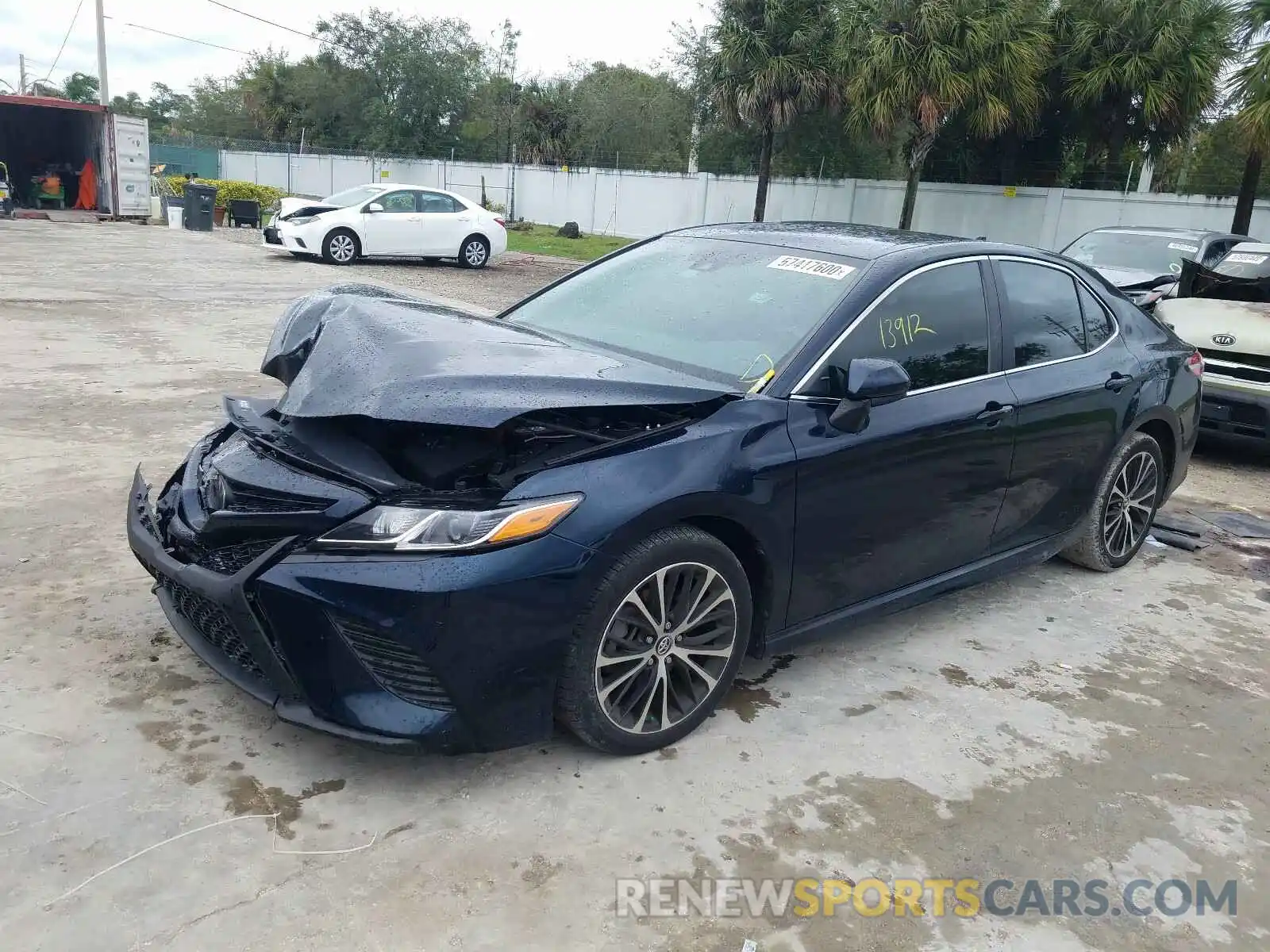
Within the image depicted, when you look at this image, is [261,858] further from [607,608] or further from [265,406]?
[265,406]

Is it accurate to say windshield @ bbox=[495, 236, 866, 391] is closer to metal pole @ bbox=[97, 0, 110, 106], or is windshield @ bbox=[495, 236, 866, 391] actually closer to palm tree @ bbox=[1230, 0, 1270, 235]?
palm tree @ bbox=[1230, 0, 1270, 235]

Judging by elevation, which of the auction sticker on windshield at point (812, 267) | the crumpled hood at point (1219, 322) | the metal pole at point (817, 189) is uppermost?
the metal pole at point (817, 189)

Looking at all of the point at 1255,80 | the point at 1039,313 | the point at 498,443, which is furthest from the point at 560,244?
the point at 498,443

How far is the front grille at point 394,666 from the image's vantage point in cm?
266

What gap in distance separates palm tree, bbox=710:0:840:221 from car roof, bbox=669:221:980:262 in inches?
835

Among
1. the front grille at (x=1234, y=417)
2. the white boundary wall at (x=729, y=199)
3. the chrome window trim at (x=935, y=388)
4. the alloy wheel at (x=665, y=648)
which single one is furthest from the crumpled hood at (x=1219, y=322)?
the white boundary wall at (x=729, y=199)

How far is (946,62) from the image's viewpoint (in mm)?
20422

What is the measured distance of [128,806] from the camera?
2.73m

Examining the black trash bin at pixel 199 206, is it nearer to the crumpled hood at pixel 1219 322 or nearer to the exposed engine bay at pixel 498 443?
the crumpled hood at pixel 1219 322

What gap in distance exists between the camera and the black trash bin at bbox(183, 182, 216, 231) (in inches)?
963

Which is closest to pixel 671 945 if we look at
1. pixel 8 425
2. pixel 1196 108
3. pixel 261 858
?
pixel 261 858

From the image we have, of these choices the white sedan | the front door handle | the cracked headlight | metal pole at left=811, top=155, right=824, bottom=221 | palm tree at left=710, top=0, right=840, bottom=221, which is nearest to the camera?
the cracked headlight

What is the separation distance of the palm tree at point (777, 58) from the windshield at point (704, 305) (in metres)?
21.6

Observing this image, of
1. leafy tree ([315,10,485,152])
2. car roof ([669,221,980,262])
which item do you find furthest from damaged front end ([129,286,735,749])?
leafy tree ([315,10,485,152])
